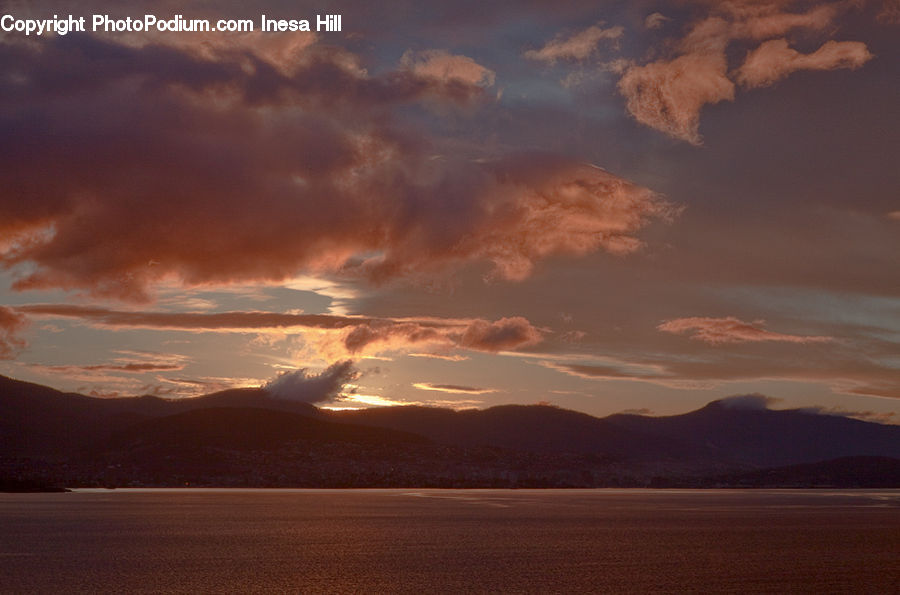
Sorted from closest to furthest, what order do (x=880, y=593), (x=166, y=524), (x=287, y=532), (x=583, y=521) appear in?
(x=880, y=593), (x=287, y=532), (x=166, y=524), (x=583, y=521)

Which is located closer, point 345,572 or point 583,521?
point 345,572

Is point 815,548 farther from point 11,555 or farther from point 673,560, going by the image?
point 11,555

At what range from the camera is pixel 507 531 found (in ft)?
320

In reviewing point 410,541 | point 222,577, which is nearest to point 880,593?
point 222,577

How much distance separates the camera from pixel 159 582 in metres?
50.5

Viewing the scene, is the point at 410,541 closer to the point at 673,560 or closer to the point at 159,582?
the point at 673,560

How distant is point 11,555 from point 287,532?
33657 millimetres

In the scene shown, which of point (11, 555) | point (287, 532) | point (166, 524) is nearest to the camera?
point (11, 555)

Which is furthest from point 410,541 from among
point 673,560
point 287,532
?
point 673,560

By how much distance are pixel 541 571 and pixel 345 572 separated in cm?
1181

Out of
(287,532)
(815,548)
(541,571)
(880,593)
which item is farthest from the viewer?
(287,532)

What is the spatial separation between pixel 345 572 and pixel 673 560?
77.0 feet

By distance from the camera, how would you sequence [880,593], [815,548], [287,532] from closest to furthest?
[880,593] < [815,548] < [287,532]

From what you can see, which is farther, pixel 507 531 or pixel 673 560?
pixel 507 531
